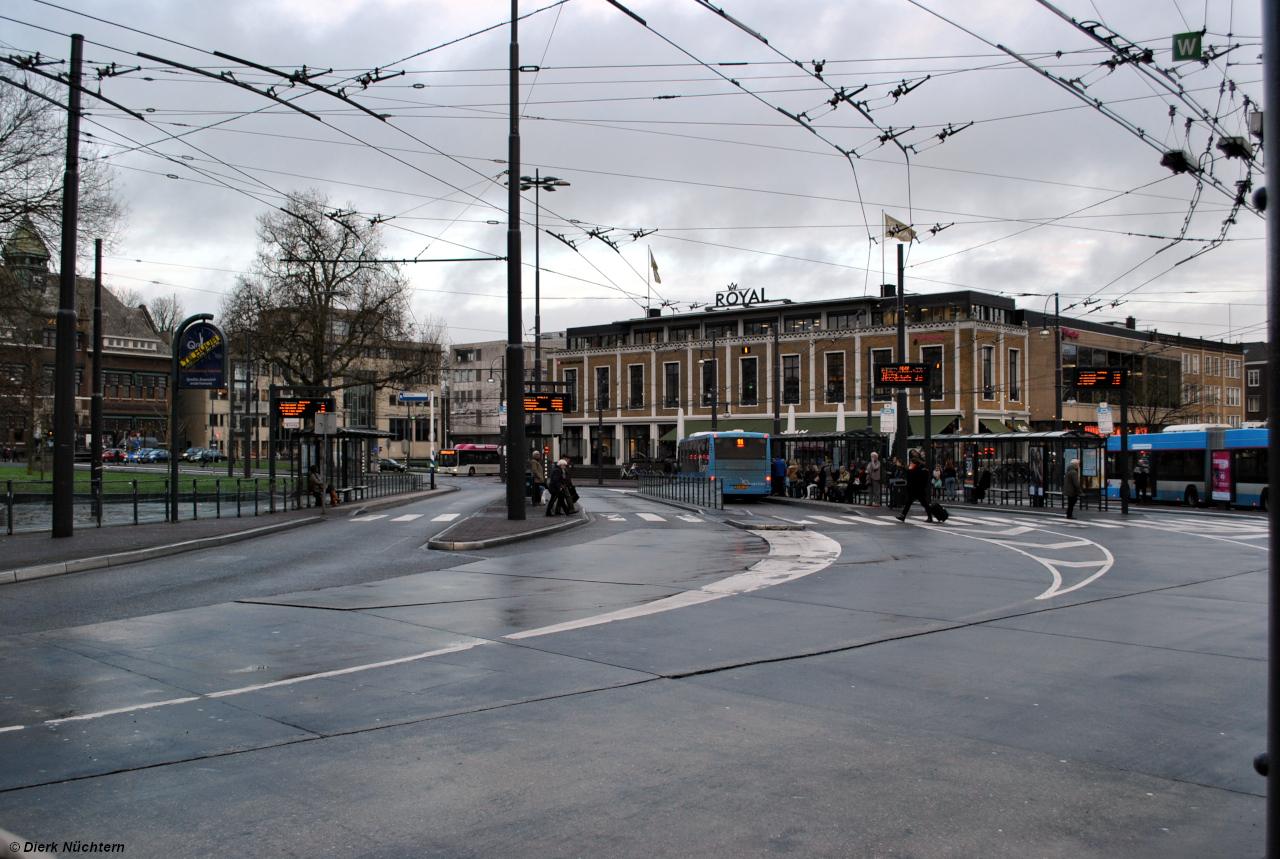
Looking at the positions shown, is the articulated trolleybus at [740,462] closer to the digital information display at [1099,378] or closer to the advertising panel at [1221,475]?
the digital information display at [1099,378]

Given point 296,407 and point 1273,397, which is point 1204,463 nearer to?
point 296,407

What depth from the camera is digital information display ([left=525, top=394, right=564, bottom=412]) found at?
98.4 feet

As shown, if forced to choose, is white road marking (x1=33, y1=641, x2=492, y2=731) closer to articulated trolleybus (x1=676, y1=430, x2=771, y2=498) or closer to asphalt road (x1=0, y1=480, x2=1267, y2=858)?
asphalt road (x1=0, y1=480, x2=1267, y2=858)

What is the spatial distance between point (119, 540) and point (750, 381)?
61.1 metres

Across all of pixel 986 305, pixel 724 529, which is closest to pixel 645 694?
pixel 724 529

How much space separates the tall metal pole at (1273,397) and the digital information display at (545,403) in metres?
27.2

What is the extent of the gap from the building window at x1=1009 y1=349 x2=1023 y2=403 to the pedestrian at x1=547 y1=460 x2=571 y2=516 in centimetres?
5010

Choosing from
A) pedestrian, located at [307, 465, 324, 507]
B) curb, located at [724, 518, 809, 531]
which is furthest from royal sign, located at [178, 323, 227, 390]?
curb, located at [724, 518, 809, 531]

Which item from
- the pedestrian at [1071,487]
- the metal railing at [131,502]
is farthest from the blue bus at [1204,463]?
the metal railing at [131,502]

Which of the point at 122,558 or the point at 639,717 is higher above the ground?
the point at 639,717

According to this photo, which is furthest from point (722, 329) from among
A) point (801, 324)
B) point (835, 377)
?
point (835, 377)

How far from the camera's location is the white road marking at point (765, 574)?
970 centimetres

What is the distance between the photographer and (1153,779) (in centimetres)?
493

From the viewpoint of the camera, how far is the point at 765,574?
13.5 meters
